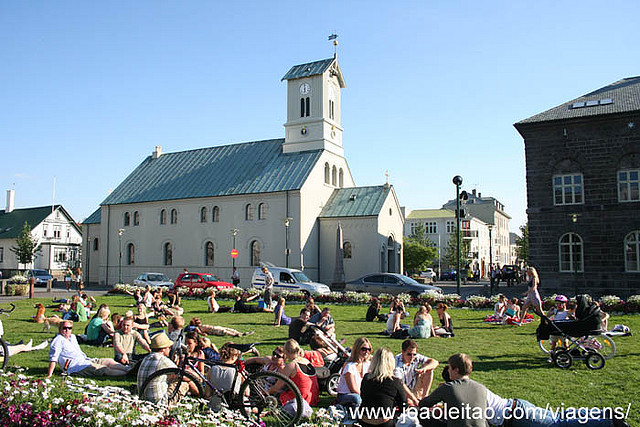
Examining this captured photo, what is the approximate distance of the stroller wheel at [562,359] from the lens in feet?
36.2

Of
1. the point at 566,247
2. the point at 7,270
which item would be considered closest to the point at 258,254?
the point at 566,247

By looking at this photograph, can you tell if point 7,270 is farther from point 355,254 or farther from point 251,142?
point 355,254

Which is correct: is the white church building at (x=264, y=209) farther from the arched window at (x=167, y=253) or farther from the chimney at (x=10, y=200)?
the chimney at (x=10, y=200)

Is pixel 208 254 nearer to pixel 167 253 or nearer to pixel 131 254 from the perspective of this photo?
pixel 167 253

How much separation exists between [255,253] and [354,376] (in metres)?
38.0

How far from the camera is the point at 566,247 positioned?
2962cm

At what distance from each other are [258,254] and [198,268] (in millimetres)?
6813

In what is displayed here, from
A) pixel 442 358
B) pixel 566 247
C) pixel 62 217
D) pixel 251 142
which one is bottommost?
pixel 442 358

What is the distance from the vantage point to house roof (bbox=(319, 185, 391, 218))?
4344 centimetres

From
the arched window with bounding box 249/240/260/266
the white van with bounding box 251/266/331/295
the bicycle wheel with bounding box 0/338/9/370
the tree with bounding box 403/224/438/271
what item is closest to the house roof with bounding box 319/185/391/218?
the arched window with bounding box 249/240/260/266

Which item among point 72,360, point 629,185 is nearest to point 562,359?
point 72,360

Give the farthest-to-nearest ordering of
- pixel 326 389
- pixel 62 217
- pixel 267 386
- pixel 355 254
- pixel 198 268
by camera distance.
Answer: pixel 62 217 → pixel 198 268 → pixel 355 254 → pixel 326 389 → pixel 267 386

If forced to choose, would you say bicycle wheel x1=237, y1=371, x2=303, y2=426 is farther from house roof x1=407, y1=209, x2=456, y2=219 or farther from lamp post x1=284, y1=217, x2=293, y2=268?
house roof x1=407, y1=209, x2=456, y2=219

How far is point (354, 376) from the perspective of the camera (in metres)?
7.51
